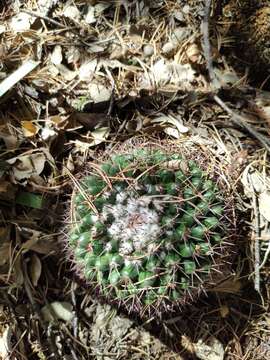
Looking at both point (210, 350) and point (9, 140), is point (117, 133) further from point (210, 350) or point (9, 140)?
point (210, 350)

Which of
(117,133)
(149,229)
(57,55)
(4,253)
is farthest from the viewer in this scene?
(57,55)

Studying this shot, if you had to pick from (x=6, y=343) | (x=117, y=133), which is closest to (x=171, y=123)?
(x=117, y=133)

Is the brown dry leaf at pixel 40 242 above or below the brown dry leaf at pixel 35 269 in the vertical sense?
above

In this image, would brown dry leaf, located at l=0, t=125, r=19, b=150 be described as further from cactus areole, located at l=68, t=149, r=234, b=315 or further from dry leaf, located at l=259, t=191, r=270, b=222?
dry leaf, located at l=259, t=191, r=270, b=222

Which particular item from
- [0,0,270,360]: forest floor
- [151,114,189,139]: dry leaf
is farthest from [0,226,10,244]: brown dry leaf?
[151,114,189,139]: dry leaf

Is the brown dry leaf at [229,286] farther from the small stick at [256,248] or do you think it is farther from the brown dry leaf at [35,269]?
the brown dry leaf at [35,269]

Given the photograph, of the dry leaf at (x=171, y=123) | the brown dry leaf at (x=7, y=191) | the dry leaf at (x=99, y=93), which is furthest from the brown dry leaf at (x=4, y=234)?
the dry leaf at (x=171, y=123)
